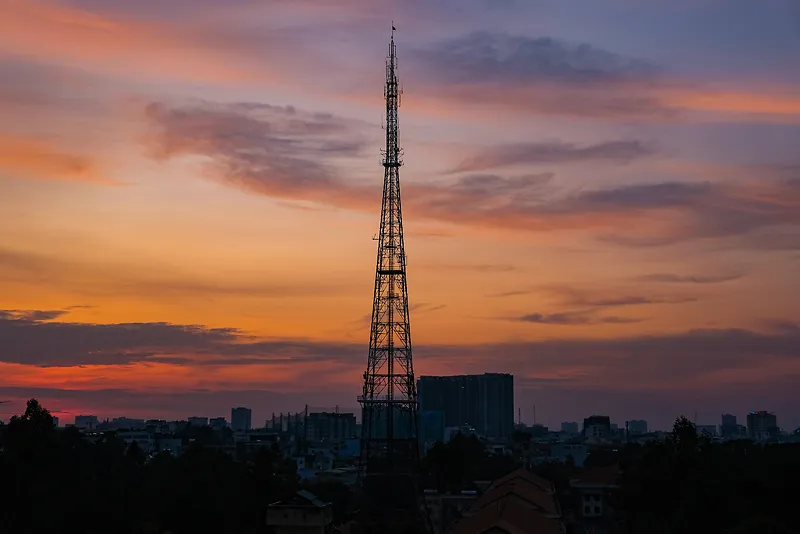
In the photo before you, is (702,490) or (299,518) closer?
(299,518)

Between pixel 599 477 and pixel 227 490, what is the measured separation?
46307mm

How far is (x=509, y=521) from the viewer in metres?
47.9

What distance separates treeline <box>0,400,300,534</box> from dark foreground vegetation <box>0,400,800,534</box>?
0.21 feet

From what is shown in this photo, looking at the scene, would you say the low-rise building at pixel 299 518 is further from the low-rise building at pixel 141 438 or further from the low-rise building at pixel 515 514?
the low-rise building at pixel 141 438

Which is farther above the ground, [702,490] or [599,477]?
[599,477]

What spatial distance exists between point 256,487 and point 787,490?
2553cm

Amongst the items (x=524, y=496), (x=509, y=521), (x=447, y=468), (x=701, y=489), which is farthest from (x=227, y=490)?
(x=447, y=468)

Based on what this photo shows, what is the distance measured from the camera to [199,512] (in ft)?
169

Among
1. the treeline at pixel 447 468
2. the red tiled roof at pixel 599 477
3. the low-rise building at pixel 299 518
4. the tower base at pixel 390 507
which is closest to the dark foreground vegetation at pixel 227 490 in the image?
the tower base at pixel 390 507

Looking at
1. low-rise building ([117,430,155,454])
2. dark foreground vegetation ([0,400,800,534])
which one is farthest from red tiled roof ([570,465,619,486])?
low-rise building ([117,430,155,454])

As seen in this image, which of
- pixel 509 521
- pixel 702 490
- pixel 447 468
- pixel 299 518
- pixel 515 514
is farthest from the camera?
pixel 447 468

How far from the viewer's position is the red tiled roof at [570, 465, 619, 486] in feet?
300

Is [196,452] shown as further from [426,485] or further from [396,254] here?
[426,485]

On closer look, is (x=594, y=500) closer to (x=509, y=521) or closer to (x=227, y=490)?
(x=227, y=490)
